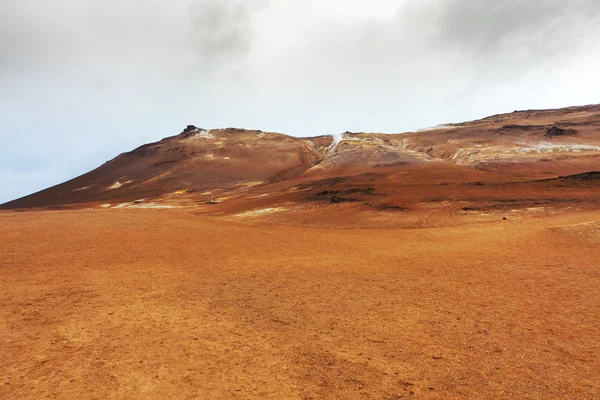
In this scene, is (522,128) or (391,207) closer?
(391,207)

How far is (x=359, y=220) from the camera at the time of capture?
24.7 metres

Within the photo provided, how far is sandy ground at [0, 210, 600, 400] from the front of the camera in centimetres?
529

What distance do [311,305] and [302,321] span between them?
106 centimetres

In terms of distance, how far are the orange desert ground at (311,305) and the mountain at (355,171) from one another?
412 cm

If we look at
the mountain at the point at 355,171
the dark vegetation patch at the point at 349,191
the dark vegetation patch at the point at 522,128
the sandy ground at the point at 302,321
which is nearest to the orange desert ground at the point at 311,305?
the sandy ground at the point at 302,321

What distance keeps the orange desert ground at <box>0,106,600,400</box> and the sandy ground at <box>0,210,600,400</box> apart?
42 mm

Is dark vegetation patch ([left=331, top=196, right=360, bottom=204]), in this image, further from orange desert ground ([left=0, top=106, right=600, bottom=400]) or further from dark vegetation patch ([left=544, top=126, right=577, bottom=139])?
dark vegetation patch ([left=544, top=126, right=577, bottom=139])

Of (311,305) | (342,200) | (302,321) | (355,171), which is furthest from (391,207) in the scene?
(355,171)

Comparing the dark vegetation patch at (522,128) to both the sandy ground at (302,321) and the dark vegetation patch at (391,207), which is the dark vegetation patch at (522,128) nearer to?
the dark vegetation patch at (391,207)

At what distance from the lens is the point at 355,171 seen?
199 ft

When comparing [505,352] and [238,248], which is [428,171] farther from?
[505,352]

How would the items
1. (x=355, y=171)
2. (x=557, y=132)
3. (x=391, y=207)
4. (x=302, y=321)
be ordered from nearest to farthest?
1. (x=302, y=321)
2. (x=391, y=207)
3. (x=355, y=171)
4. (x=557, y=132)

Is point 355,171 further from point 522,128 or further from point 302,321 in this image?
point 302,321

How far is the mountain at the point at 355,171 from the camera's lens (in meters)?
29.4
